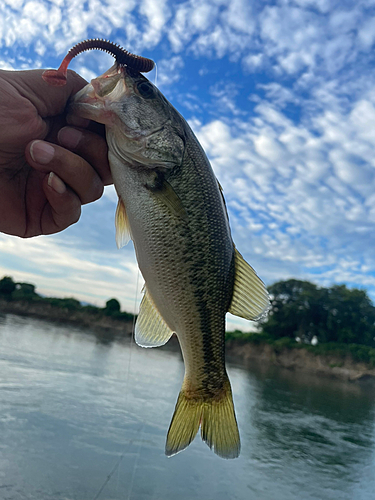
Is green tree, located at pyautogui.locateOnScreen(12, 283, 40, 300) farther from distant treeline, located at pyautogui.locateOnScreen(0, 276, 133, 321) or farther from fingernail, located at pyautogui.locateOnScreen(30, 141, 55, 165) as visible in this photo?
fingernail, located at pyautogui.locateOnScreen(30, 141, 55, 165)

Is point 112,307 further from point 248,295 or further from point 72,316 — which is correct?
point 248,295

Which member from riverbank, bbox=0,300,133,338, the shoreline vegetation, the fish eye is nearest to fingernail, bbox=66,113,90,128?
the fish eye

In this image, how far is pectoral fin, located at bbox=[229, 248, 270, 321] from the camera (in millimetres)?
2551

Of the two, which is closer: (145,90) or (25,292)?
(145,90)

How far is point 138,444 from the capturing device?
17578mm

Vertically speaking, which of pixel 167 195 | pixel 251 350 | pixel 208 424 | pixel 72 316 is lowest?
pixel 72 316

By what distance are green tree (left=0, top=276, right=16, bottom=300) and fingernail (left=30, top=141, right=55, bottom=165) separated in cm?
7379

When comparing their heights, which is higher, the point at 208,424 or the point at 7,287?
the point at 7,287

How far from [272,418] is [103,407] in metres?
12.5

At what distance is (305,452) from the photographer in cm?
2109

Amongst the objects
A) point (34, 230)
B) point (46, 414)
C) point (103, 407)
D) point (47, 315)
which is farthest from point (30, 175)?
point (47, 315)

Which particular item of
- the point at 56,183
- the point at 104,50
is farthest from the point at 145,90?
the point at 56,183

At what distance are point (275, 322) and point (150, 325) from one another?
7033 cm

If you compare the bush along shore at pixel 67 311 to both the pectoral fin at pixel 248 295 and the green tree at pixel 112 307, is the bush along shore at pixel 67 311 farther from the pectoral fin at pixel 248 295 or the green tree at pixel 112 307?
the pectoral fin at pixel 248 295
